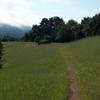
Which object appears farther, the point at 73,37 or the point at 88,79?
the point at 73,37

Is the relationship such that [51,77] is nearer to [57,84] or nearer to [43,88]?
[57,84]

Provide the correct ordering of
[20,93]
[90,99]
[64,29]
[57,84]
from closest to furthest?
[90,99]
[20,93]
[57,84]
[64,29]

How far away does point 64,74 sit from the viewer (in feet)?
126

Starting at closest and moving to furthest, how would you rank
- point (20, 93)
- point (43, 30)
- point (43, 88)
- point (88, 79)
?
1. point (20, 93)
2. point (43, 88)
3. point (88, 79)
4. point (43, 30)

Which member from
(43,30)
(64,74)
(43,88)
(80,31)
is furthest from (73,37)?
(43,88)

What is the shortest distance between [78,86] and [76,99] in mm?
5894

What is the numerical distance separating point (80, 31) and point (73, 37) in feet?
11.7

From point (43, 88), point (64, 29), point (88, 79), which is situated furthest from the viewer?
point (64, 29)

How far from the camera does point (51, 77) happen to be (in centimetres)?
3631

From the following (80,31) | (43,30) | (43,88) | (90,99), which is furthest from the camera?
(43,30)

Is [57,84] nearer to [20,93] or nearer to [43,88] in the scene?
[43,88]

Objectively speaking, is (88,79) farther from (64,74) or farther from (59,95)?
(59,95)

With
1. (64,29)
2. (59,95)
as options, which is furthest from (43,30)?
(59,95)

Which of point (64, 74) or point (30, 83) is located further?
point (64, 74)
